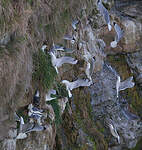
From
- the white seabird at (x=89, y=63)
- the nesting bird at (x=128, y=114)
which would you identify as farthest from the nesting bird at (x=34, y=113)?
the nesting bird at (x=128, y=114)

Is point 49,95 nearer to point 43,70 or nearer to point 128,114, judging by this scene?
point 43,70

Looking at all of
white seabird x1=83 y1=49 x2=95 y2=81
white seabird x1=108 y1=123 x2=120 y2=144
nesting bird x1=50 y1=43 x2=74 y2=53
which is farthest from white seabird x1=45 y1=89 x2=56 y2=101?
white seabird x1=108 y1=123 x2=120 y2=144

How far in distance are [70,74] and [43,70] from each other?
2.45ft

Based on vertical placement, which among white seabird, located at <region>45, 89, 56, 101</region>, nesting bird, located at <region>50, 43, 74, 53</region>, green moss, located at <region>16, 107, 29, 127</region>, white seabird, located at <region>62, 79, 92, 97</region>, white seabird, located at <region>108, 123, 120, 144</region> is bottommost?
white seabird, located at <region>108, 123, 120, 144</region>

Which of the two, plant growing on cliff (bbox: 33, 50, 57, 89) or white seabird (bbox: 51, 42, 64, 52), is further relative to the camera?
white seabird (bbox: 51, 42, 64, 52)

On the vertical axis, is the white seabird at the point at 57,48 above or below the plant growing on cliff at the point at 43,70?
above

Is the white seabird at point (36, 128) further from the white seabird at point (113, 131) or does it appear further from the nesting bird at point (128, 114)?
the nesting bird at point (128, 114)

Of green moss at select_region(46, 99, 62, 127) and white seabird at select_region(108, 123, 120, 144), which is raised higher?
green moss at select_region(46, 99, 62, 127)

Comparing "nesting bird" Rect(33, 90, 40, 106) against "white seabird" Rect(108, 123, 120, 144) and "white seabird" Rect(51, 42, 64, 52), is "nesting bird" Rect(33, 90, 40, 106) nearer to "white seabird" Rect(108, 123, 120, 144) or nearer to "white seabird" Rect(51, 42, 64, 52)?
"white seabird" Rect(51, 42, 64, 52)

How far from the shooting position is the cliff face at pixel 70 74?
8.46 ft

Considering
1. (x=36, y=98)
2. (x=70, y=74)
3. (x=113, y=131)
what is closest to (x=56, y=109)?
(x=36, y=98)

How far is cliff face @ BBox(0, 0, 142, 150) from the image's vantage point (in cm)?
258

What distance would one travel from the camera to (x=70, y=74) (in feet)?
12.8

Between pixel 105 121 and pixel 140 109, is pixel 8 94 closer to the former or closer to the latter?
pixel 105 121
